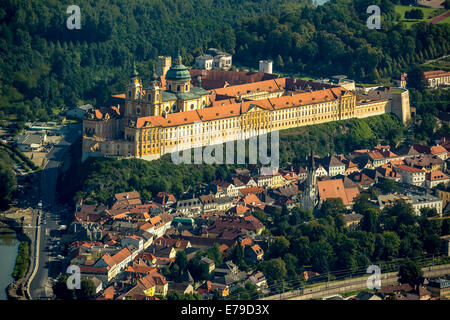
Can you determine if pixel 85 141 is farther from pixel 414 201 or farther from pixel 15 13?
pixel 15 13

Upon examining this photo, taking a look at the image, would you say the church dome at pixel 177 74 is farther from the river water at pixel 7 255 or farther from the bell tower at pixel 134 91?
the river water at pixel 7 255

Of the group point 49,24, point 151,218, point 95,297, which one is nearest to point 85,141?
point 151,218

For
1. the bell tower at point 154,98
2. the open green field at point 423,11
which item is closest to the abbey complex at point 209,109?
the bell tower at point 154,98

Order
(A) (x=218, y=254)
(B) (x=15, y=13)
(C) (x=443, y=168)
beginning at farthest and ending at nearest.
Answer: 1. (B) (x=15, y=13)
2. (C) (x=443, y=168)
3. (A) (x=218, y=254)

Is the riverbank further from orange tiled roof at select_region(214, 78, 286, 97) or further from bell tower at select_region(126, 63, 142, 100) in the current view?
orange tiled roof at select_region(214, 78, 286, 97)

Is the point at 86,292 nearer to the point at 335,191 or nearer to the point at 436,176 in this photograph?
the point at 335,191

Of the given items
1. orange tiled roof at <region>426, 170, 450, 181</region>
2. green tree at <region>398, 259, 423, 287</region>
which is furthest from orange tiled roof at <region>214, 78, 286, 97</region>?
green tree at <region>398, 259, 423, 287</region>
